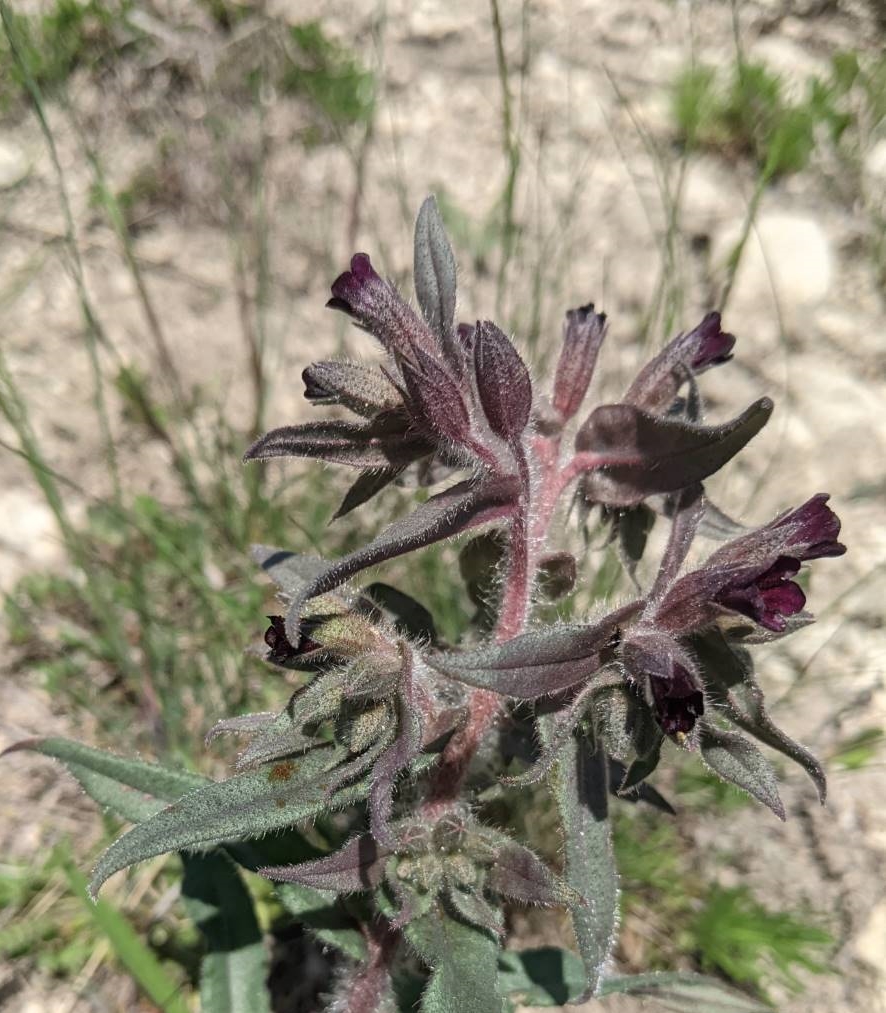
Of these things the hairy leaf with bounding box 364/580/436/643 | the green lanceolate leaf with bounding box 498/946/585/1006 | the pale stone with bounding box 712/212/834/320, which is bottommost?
the green lanceolate leaf with bounding box 498/946/585/1006

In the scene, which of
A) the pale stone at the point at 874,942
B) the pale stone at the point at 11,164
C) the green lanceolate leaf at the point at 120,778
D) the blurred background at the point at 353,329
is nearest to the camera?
the green lanceolate leaf at the point at 120,778

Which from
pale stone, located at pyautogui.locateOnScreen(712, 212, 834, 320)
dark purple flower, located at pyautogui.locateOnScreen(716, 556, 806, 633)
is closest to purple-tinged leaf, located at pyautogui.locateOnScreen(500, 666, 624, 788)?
dark purple flower, located at pyautogui.locateOnScreen(716, 556, 806, 633)

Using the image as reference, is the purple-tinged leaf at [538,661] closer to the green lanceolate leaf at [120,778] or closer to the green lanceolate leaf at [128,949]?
the green lanceolate leaf at [120,778]

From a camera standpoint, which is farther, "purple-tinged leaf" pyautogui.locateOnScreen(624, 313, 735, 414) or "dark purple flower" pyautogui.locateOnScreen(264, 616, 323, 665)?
"purple-tinged leaf" pyautogui.locateOnScreen(624, 313, 735, 414)

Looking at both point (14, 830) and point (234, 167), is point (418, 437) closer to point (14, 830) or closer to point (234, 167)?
point (14, 830)

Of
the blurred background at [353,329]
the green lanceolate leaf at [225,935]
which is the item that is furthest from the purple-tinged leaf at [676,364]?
the green lanceolate leaf at [225,935]

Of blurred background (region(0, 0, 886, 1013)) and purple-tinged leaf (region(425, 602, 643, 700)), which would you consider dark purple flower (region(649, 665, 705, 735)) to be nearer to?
purple-tinged leaf (region(425, 602, 643, 700))

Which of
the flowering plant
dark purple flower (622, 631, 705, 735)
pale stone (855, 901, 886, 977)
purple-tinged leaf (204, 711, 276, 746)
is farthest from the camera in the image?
pale stone (855, 901, 886, 977)
